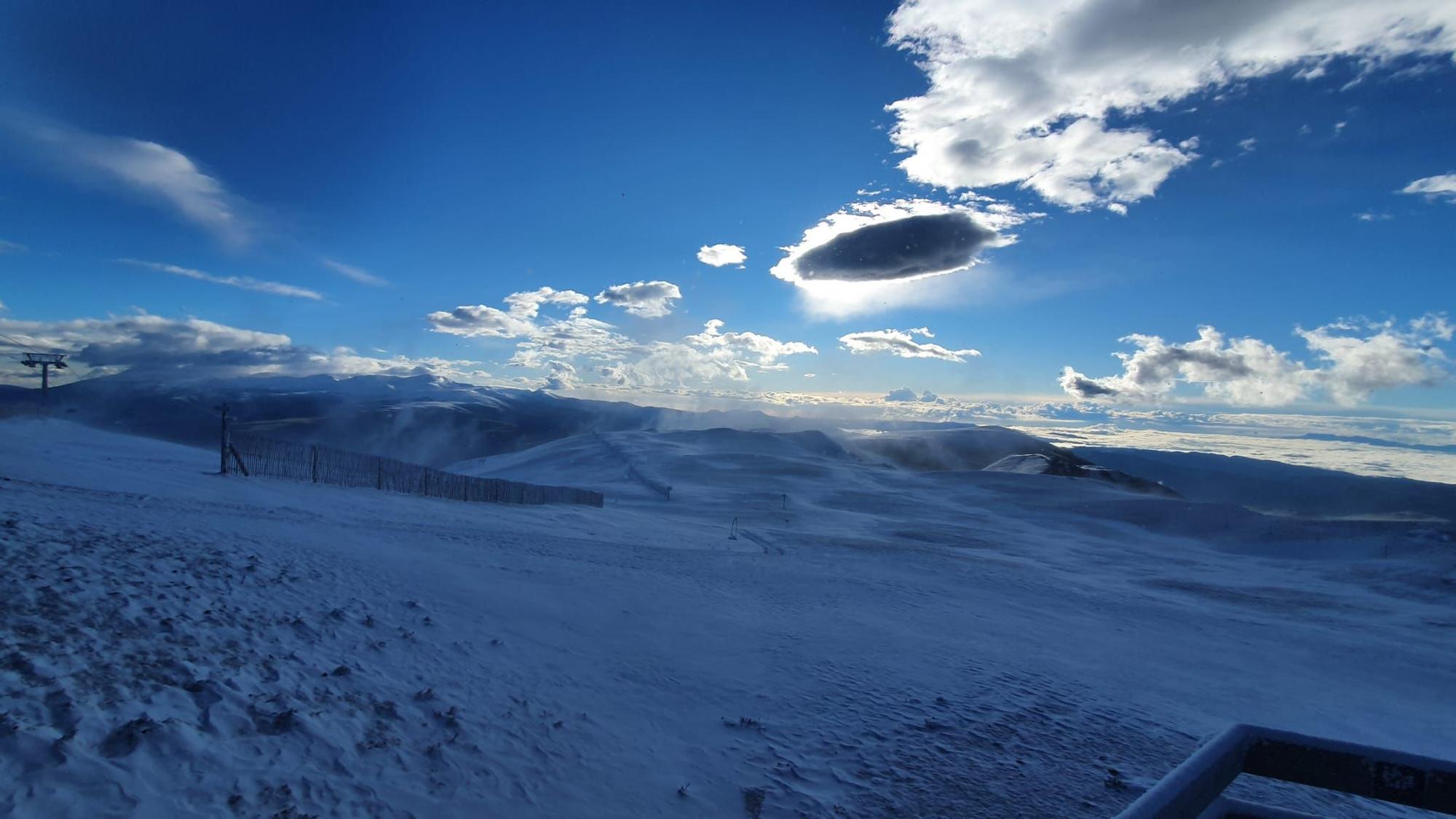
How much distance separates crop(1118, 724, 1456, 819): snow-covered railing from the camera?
204 centimetres

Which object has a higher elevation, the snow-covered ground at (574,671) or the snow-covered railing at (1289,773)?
the snow-covered railing at (1289,773)

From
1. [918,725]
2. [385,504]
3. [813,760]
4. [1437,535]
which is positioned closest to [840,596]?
[918,725]

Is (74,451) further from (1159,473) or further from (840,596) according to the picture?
(1159,473)

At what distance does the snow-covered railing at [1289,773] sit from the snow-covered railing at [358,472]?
77.8 ft

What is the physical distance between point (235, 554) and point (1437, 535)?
40.6 m

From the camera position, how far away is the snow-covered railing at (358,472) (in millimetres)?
21625

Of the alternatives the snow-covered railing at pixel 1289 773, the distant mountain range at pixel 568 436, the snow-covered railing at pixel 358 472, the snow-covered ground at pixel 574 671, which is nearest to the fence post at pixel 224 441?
the snow-covered railing at pixel 358 472

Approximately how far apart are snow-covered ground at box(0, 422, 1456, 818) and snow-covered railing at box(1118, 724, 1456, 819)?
3.54 metres

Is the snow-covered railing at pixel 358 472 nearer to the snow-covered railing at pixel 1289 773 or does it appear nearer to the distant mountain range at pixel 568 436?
the snow-covered railing at pixel 1289 773

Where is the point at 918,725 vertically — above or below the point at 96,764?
below

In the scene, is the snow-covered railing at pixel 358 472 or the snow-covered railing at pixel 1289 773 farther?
the snow-covered railing at pixel 358 472

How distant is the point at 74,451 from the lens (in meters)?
23.1

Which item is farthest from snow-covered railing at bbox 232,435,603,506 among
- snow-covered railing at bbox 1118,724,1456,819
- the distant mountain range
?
the distant mountain range

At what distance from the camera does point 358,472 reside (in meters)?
23.5
